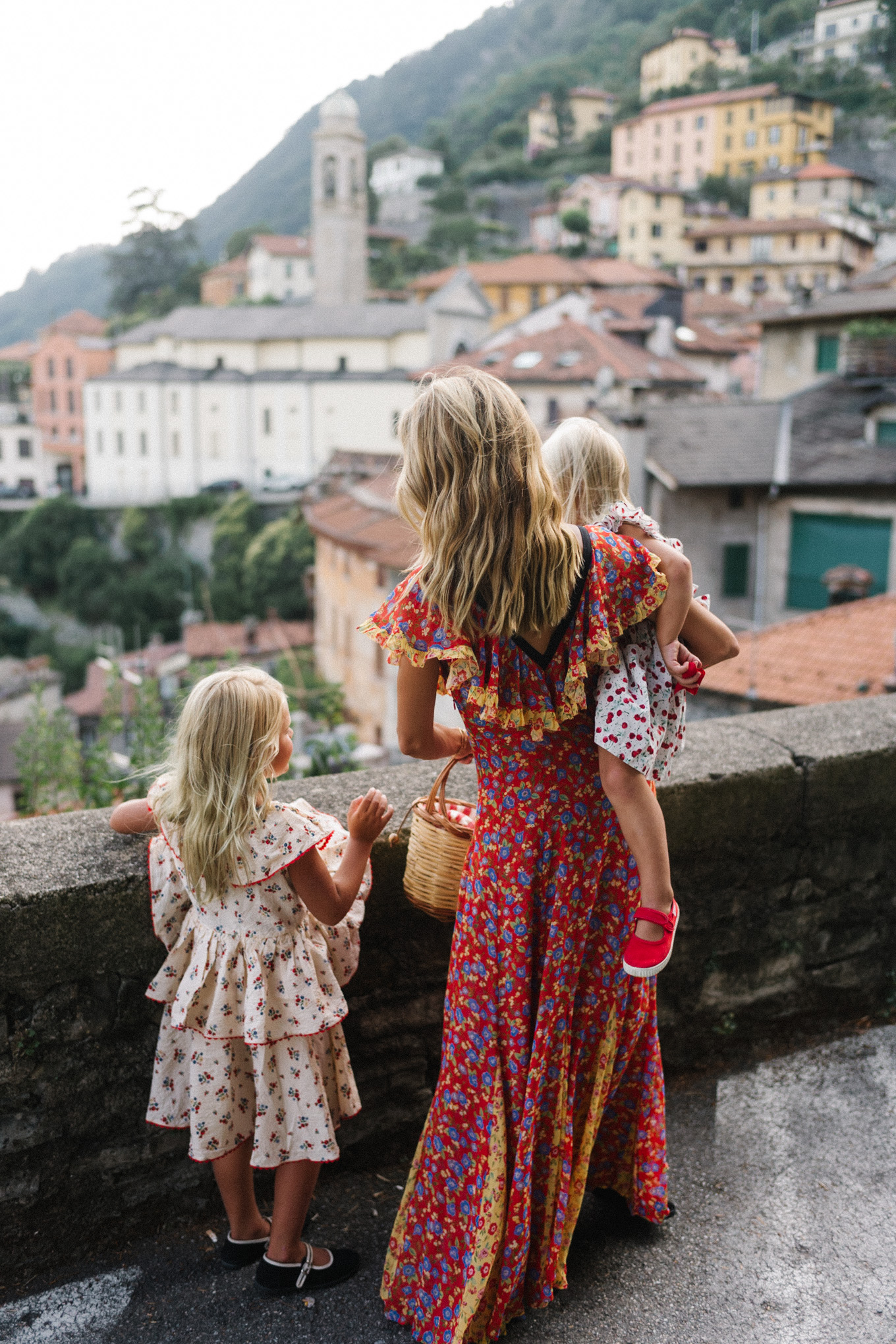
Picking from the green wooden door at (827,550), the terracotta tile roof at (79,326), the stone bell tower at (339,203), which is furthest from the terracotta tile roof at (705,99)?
the green wooden door at (827,550)

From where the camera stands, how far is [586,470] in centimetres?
190

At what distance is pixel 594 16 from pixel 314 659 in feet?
397

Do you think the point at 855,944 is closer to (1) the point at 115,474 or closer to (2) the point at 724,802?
(2) the point at 724,802

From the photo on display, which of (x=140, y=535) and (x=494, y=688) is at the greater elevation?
(x=494, y=688)

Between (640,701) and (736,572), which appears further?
(736,572)

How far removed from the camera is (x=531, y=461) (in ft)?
5.29

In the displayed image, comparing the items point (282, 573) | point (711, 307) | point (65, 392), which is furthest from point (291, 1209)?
point (65, 392)

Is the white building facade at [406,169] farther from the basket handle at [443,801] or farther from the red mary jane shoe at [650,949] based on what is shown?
the red mary jane shoe at [650,949]

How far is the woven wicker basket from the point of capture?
76.3 inches

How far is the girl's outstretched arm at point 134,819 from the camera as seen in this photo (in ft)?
6.52

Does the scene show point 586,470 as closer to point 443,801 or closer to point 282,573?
point 443,801

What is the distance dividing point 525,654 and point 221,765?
52 centimetres

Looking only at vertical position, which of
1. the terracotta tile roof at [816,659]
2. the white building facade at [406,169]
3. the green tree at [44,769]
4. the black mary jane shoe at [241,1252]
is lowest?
the terracotta tile roof at [816,659]

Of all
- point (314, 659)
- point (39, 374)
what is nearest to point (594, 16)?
point (39, 374)
